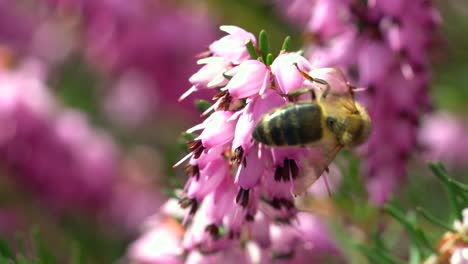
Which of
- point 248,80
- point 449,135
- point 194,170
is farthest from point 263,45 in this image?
point 449,135

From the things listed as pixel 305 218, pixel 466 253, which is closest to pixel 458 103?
pixel 305 218

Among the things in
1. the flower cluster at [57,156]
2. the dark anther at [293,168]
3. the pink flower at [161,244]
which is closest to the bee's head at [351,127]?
the dark anther at [293,168]

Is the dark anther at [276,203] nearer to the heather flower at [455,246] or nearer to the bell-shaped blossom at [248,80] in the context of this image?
the bell-shaped blossom at [248,80]

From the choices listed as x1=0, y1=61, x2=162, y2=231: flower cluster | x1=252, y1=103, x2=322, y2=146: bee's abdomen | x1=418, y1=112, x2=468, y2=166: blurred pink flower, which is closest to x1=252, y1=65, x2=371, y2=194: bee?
x1=252, y1=103, x2=322, y2=146: bee's abdomen

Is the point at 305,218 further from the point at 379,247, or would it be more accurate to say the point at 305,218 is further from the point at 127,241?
the point at 127,241

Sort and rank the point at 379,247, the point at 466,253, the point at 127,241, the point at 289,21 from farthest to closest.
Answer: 1. the point at 127,241
2. the point at 289,21
3. the point at 379,247
4. the point at 466,253

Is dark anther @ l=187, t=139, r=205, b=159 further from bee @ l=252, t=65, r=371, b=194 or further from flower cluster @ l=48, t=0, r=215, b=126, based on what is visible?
flower cluster @ l=48, t=0, r=215, b=126
